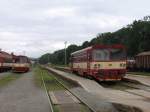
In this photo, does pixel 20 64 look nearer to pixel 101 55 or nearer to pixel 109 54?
pixel 101 55

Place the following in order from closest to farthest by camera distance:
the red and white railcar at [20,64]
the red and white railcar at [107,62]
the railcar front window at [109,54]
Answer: the red and white railcar at [107,62], the railcar front window at [109,54], the red and white railcar at [20,64]

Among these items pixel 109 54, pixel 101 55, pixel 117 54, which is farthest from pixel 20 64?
pixel 117 54

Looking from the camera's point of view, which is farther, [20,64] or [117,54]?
[20,64]

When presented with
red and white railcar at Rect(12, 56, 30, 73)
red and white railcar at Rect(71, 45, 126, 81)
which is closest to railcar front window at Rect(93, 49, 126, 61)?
red and white railcar at Rect(71, 45, 126, 81)

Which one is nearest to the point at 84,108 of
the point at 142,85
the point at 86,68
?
the point at 142,85

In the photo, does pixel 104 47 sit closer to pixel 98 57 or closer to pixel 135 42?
pixel 98 57

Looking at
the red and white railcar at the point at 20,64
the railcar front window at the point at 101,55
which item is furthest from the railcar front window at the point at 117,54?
the red and white railcar at the point at 20,64

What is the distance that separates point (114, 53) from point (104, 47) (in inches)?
33.5

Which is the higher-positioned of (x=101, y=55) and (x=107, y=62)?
(x=101, y=55)

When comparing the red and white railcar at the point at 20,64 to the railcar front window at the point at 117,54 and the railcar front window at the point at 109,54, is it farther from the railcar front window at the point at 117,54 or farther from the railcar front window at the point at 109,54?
the railcar front window at the point at 117,54

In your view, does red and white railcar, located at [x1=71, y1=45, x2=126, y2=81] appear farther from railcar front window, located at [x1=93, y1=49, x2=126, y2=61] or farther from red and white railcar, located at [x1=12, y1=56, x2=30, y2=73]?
red and white railcar, located at [x1=12, y1=56, x2=30, y2=73]

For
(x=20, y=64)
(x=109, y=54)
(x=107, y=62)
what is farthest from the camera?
(x=20, y=64)

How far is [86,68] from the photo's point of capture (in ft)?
119

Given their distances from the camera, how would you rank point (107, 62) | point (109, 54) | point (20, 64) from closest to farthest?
point (107, 62), point (109, 54), point (20, 64)
